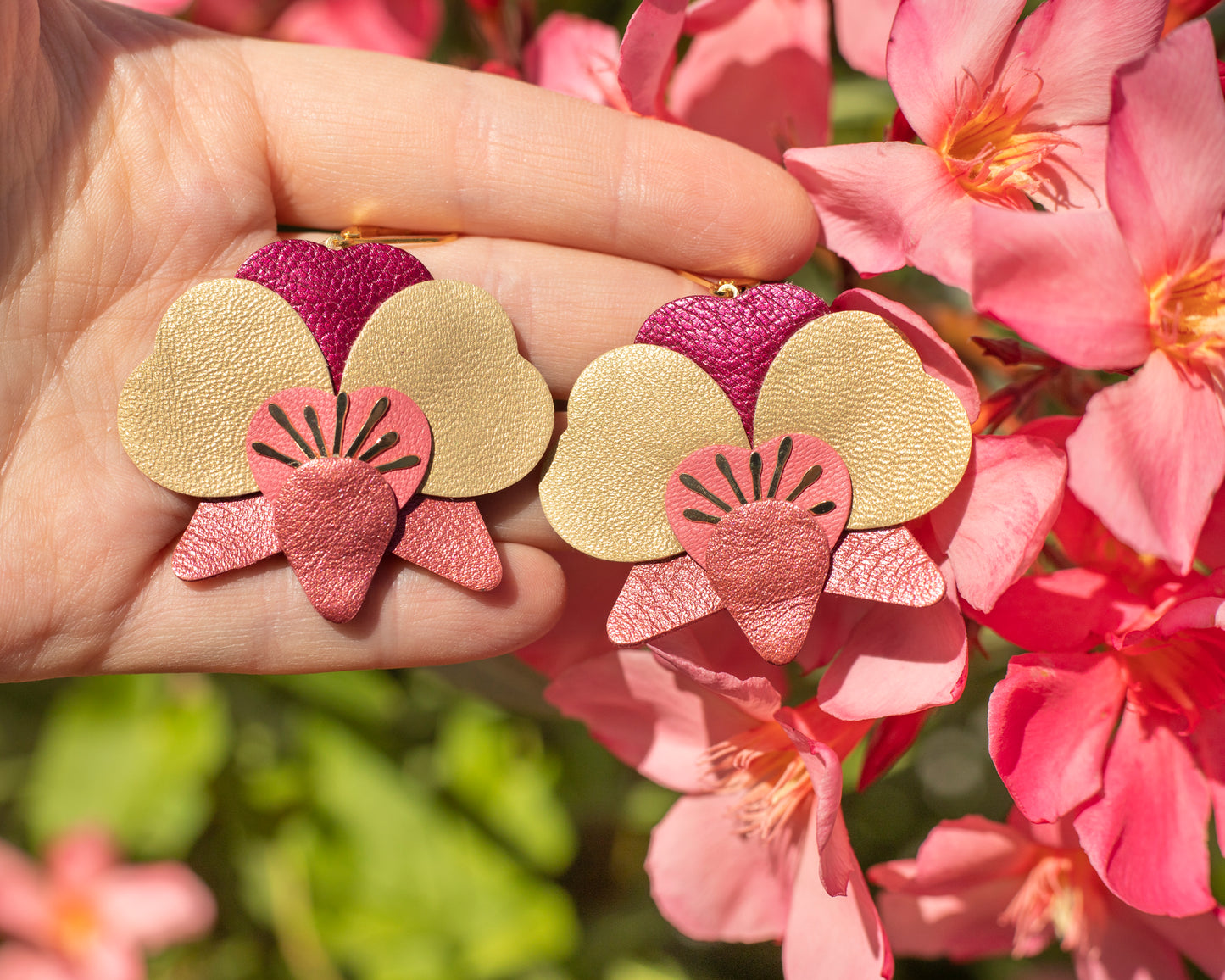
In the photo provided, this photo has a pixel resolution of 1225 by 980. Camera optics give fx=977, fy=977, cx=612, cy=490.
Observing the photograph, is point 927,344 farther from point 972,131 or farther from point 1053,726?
point 1053,726

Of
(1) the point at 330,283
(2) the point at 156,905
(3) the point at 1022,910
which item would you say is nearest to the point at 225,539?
(1) the point at 330,283

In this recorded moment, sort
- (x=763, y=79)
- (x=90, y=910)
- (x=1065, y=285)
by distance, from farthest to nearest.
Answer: (x=90, y=910)
(x=763, y=79)
(x=1065, y=285)

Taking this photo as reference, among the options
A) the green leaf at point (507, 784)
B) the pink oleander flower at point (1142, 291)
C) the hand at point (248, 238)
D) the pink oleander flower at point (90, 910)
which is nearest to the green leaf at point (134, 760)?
the pink oleander flower at point (90, 910)

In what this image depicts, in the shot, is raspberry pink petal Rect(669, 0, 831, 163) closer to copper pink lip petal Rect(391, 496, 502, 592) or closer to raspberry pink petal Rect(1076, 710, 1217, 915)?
copper pink lip petal Rect(391, 496, 502, 592)

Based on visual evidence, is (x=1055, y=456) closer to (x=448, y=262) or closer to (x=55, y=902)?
(x=448, y=262)

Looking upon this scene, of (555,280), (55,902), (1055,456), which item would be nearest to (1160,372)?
(1055,456)

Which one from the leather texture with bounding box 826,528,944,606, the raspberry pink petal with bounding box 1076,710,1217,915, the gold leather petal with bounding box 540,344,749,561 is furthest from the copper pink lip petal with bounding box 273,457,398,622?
the raspberry pink petal with bounding box 1076,710,1217,915
